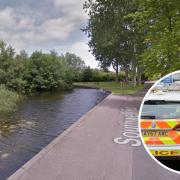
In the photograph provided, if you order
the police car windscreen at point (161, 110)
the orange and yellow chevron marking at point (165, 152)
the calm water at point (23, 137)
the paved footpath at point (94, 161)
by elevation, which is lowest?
the calm water at point (23, 137)

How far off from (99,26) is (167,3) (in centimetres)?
2419

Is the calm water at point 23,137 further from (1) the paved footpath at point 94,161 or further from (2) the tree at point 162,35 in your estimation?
(2) the tree at point 162,35

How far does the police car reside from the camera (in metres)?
1.53

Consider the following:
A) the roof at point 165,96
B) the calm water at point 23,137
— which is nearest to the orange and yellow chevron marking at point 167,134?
the roof at point 165,96

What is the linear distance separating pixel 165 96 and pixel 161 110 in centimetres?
8

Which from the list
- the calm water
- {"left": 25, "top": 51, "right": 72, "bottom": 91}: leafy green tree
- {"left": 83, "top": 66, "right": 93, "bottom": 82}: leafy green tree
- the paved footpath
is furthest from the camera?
{"left": 83, "top": 66, "right": 93, "bottom": 82}: leafy green tree

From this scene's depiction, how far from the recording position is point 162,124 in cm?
156

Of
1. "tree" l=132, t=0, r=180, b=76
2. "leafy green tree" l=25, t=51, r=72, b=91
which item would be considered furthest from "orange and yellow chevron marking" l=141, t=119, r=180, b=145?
"leafy green tree" l=25, t=51, r=72, b=91

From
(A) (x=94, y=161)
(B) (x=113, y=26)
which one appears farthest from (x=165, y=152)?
(B) (x=113, y=26)

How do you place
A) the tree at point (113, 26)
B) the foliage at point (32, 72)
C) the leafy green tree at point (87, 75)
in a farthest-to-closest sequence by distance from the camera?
the leafy green tree at point (87, 75), the foliage at point (32, 72), the tree at point (113, 26)

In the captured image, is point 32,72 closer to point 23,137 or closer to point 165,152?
point 23,137

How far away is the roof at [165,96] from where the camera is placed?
1.58m

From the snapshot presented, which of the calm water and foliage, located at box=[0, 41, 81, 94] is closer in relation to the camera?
the calm water

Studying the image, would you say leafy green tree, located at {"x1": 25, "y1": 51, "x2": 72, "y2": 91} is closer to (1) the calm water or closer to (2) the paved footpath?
(1) the calm water
